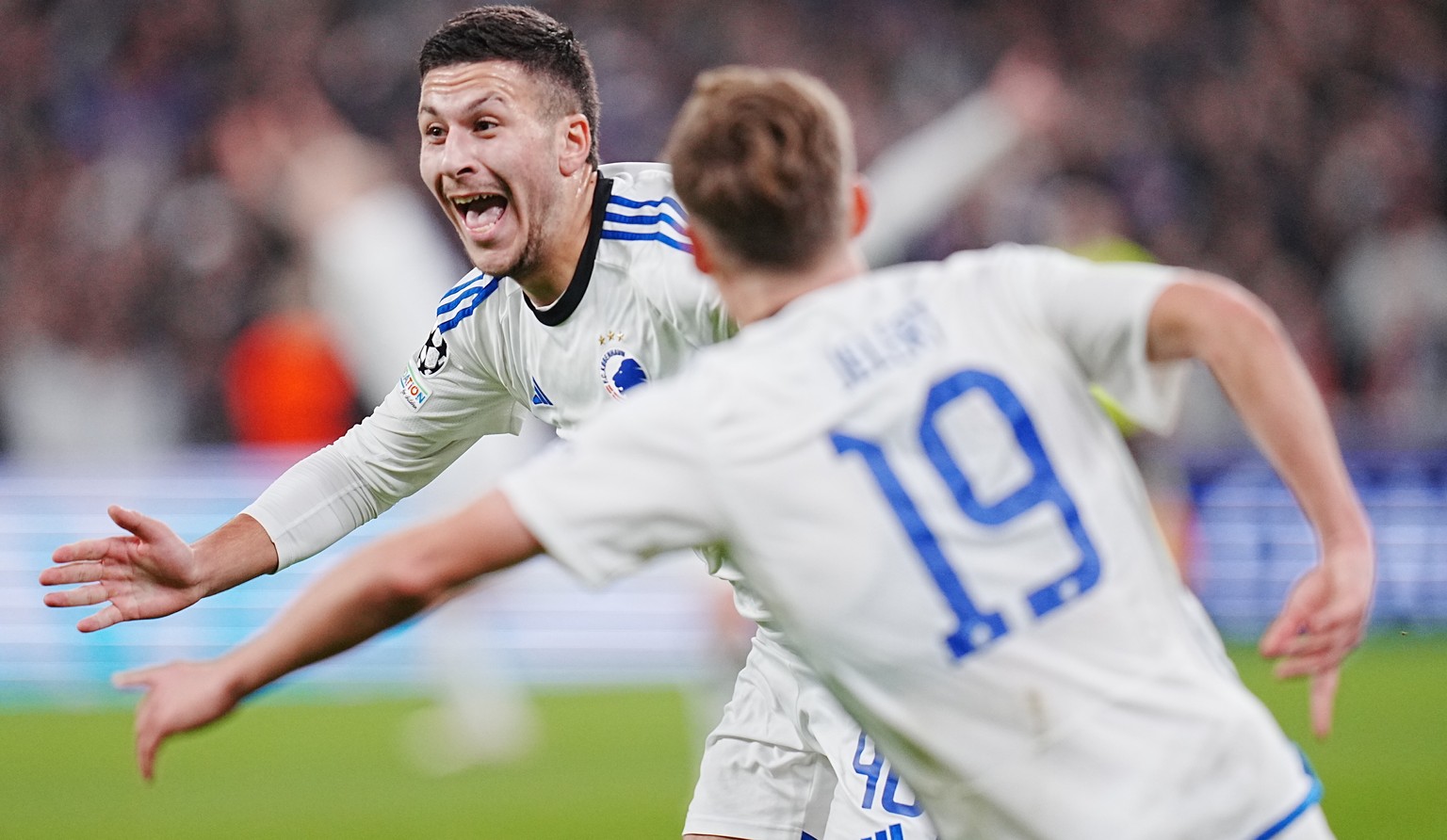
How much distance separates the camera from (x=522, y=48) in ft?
14.8

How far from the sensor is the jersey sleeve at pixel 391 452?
4.51m

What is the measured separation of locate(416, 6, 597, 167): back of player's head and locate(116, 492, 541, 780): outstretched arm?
6.03ft

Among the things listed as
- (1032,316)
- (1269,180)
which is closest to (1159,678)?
(1032,316)

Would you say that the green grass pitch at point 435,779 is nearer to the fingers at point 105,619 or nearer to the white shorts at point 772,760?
the white shorts at point 772,760

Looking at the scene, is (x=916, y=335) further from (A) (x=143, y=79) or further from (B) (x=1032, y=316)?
(A) (x=143, y=79)

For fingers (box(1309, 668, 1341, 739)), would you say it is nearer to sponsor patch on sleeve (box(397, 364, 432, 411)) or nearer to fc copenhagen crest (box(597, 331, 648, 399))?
fc copenhagen crest (box(597, 331, 648, 399))

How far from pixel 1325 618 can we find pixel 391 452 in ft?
8.27

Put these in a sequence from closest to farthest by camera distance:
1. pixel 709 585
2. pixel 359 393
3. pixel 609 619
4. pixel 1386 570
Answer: pixel 709 585, pixel 609 619, pixel 1386 570, pixel 359 393

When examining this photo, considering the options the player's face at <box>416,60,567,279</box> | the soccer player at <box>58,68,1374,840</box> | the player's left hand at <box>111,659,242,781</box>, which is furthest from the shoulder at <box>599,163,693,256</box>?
the player's left hand at <box>111,659,242,781</box>

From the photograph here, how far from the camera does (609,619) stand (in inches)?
474

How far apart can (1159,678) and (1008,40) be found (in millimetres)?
15493

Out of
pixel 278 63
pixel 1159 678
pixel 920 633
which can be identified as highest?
pixel 278 63

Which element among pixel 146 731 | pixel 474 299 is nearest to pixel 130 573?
pixel 146 731

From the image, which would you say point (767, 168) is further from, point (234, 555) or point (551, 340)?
point (234, 555)
